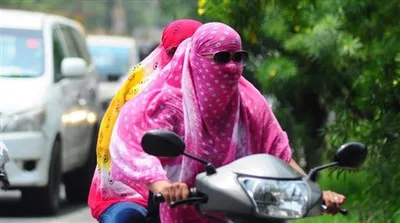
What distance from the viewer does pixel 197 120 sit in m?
4.90

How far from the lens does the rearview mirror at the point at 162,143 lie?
444 centimetres

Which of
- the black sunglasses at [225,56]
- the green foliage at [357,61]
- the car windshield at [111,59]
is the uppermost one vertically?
the black sunglasses at [225,56]

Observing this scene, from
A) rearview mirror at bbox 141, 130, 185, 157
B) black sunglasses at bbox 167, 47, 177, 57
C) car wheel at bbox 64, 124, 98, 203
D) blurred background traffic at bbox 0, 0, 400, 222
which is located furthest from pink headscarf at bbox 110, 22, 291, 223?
car wheel at bbox 64, 124, 98, 203

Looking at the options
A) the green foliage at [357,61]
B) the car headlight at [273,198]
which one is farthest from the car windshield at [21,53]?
the car headlight at [273,198]

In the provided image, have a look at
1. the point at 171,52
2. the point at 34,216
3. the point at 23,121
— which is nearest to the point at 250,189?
the point at 171,52

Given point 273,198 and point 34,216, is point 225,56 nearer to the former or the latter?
point 273,198

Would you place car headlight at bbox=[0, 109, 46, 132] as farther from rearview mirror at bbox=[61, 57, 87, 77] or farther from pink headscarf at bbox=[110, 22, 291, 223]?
pink headscarf at bbox=[110, 22, 291, 223]

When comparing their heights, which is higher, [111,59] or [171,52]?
[171,52]

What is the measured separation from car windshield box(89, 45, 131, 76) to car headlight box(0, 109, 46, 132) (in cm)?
1637

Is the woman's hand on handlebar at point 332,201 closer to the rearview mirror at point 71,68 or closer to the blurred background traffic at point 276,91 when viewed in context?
the blurred background traffic at point 276,91

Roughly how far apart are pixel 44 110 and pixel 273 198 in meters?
8.30

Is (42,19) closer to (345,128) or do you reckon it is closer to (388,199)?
(345,128)

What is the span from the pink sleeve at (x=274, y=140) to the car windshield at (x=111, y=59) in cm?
2360

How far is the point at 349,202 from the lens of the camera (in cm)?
1012
